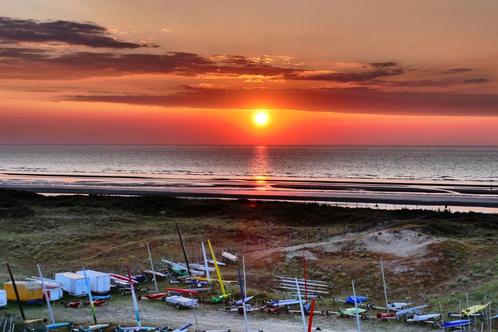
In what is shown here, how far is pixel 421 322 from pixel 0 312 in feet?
96.2

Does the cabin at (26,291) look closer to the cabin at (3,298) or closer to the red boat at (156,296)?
the cabin at (3,298)

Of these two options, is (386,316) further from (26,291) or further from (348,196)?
(348,196)

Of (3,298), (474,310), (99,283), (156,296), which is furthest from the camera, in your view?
(99,283)

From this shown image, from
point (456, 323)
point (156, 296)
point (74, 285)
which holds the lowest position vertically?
point (456, 323)

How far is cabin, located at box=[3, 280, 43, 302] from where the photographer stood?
41219 millimetres

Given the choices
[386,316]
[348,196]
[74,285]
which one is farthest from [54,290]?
[348,196]

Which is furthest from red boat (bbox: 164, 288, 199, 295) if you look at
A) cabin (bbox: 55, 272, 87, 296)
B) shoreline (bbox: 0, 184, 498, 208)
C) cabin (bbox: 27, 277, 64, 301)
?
shoreline (bbox: 0, 184, 498, 208)

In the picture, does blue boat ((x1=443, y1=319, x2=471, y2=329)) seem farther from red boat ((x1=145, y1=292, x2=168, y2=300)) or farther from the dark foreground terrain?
red boat ((x1=145, y1=292, x2=168, y2=300))

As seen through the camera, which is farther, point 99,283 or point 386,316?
point 99,283

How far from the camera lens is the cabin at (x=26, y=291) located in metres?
41.2

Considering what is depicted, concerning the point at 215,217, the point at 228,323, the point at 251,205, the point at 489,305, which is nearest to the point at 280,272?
the point at 228,323

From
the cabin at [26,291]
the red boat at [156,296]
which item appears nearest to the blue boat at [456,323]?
the red boat at [156,296]

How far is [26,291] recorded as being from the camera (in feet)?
135

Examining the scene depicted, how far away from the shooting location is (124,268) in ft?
Answer: 176
